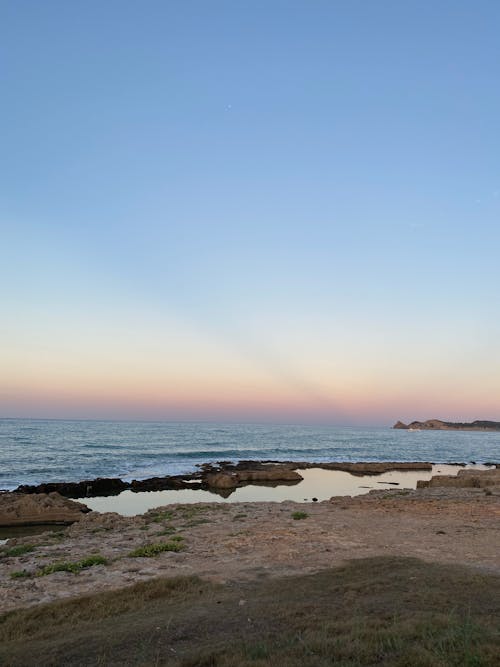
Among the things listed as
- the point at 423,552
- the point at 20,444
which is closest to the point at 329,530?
the point at 423,552

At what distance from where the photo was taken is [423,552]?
1325 centimetres

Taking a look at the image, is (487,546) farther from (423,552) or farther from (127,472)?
(127,472)

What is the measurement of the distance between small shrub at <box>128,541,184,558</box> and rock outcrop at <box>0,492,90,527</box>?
495 inches

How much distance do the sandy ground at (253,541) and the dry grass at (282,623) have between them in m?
1.69

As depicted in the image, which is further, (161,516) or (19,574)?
(161,516)

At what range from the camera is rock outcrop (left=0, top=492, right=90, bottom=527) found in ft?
80.9

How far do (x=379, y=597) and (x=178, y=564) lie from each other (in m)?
6.43

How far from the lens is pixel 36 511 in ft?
83.5

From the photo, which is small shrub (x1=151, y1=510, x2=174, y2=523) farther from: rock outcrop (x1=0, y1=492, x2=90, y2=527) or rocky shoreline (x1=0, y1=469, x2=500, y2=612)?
rock outcrop (x1=0, y1=492, x2=90, y2=527)

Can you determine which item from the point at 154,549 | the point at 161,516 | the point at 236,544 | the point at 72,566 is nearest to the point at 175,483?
the point at 161,516

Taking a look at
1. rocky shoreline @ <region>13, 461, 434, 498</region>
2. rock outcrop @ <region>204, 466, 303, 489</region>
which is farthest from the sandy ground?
rock outcrop @ <region>204, 466, 303, 489</region>

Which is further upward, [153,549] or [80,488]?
[153,549]

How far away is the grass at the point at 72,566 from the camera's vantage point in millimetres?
12445

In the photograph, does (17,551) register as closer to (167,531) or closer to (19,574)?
(19,574)
